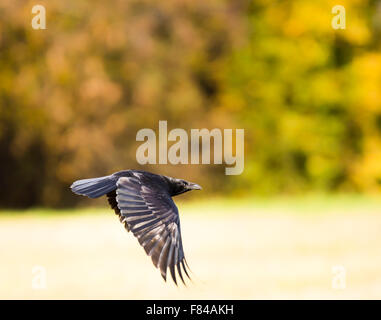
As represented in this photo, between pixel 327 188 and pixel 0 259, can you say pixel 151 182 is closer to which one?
pixel 0 259

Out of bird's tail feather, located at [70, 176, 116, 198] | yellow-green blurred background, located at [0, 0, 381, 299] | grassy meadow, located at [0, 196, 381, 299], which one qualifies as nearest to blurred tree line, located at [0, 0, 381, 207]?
yellow-green blurred background, located at [0, 0, 381, 299]

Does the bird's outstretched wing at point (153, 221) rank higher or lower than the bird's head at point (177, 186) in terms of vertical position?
lower

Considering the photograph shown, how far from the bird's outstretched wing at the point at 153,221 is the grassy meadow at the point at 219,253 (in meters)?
3.16

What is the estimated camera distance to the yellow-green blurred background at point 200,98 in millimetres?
19484

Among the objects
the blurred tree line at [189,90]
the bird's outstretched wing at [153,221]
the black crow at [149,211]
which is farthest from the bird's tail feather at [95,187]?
the blurred tree line at [189,90]

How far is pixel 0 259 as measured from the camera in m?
10.3

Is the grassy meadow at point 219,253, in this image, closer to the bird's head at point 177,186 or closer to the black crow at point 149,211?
the bird's head at point 177,186

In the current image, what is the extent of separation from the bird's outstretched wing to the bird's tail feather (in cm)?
14

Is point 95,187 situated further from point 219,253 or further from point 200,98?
point 200,98

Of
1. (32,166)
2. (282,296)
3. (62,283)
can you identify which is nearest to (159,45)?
(32,166)

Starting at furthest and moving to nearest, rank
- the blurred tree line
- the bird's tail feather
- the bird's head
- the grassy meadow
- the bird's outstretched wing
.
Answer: the blurred tree line, the grassy meadow, the bird's head, the bird's tail feather, the bird's outstretched wing

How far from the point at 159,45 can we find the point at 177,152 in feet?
11.5

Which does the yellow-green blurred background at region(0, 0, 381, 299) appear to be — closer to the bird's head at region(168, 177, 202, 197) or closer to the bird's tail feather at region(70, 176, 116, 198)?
the bird's head at region(168, 177, 202, 197)

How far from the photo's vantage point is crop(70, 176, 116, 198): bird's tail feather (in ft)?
14.5
